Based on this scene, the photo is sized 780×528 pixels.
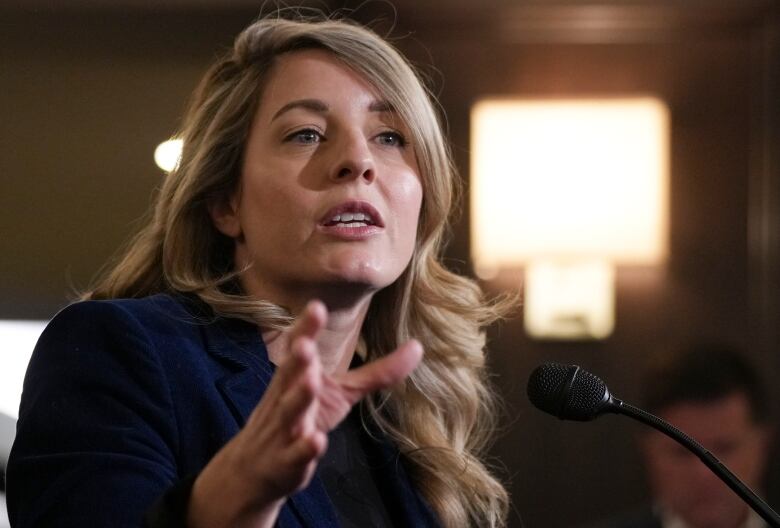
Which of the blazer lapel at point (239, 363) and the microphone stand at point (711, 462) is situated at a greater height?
the blazer lapel at point (239, 363)

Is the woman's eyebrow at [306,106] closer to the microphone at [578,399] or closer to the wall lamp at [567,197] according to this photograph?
the microphone at [578,399]

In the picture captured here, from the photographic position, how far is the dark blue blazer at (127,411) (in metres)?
1.16

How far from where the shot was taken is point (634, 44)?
160 inches

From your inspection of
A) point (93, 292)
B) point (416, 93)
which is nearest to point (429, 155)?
point (416, 93)

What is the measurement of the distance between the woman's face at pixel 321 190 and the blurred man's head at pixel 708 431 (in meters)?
1.30

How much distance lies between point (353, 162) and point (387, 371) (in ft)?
2.09

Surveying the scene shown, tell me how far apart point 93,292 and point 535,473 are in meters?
2.53

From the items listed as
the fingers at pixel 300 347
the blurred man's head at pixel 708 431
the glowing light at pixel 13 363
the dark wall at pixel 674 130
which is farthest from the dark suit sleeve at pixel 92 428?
Answer: the dark wall at pixel 674 130

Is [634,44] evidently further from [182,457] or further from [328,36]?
[182,457]

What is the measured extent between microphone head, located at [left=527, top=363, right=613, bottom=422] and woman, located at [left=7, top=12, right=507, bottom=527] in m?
0.25

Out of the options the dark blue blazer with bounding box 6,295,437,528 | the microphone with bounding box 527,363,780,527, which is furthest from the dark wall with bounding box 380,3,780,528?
the microphone with bounding box 527,363,780,527

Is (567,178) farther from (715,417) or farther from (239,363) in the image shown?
(239,363)

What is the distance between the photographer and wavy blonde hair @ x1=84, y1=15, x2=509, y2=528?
1.66m

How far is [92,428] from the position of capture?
1199mm
